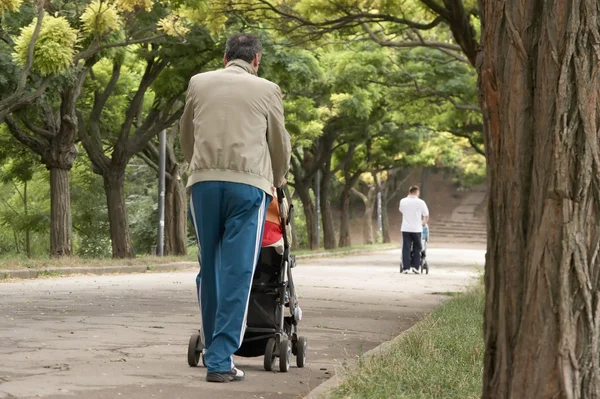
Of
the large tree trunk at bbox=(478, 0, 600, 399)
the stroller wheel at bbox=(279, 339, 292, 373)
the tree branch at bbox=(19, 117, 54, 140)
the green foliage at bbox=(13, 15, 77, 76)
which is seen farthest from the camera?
the tree branch at bbox=(19, 117, 54, 140)

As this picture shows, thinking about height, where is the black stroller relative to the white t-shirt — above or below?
below

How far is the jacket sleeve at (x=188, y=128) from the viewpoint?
668 cm

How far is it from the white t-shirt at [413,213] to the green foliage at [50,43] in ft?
27.4

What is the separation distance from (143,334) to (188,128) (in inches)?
119

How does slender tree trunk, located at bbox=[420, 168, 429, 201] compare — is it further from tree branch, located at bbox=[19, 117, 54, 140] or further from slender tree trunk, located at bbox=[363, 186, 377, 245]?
tree branch, located at bbox=[19, 117, 54, 140]

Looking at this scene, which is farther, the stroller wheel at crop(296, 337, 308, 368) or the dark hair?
the stroller wheel at crop(296, 337, 308, 368)

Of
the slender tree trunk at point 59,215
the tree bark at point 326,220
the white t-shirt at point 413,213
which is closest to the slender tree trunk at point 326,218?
the tree bark at point 326,220

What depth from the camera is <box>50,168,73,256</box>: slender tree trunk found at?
24.8 m

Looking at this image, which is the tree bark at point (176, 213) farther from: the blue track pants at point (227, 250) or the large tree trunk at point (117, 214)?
the blue track pants at point (227, 250)

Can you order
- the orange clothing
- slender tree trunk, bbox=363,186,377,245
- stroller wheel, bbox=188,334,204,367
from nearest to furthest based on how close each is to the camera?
1. the orange clothing
2. stroller wheel, bbox=188,334,204,367
3. slender tree trunk, bbox=363,186,377,245

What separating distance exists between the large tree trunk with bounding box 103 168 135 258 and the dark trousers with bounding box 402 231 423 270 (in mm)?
7517

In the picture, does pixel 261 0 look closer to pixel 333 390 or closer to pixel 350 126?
pixel 333 390

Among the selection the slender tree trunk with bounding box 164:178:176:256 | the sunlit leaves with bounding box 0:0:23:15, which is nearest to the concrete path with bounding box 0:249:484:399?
the sunlit leaves with bounding box 0:0:23:15

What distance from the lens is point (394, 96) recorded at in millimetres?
31578
